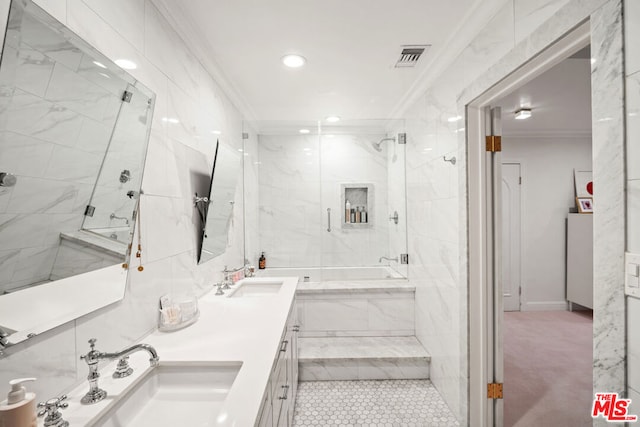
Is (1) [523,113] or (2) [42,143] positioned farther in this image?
(1) [523,113]

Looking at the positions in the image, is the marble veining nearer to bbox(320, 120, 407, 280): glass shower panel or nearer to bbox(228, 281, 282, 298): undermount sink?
bbox(228, 281, 282, 298): undermount sink

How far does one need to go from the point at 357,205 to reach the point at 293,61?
2045 mm

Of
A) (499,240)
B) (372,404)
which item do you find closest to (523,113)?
(499,240)

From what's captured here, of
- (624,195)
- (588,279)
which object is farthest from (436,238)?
(588,279)

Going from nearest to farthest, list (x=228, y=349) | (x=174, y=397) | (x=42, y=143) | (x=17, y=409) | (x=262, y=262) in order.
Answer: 1. (x=17, y=409)
2. (x=42, y=143)
3. (x=174, y=397)
4. (x=228, y=349)
5. (x=262, y=262)

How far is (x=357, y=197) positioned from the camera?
12.5ft

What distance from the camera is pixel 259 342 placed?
4.24 ft

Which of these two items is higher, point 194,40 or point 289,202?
point 194,40

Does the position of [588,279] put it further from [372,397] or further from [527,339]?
[372,397]

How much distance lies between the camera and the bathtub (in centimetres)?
346

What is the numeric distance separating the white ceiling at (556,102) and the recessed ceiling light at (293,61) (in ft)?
4.49

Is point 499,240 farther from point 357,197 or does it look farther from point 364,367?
point 357,197

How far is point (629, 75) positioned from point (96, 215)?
5.75ft

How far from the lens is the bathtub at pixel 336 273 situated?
3.46 m
